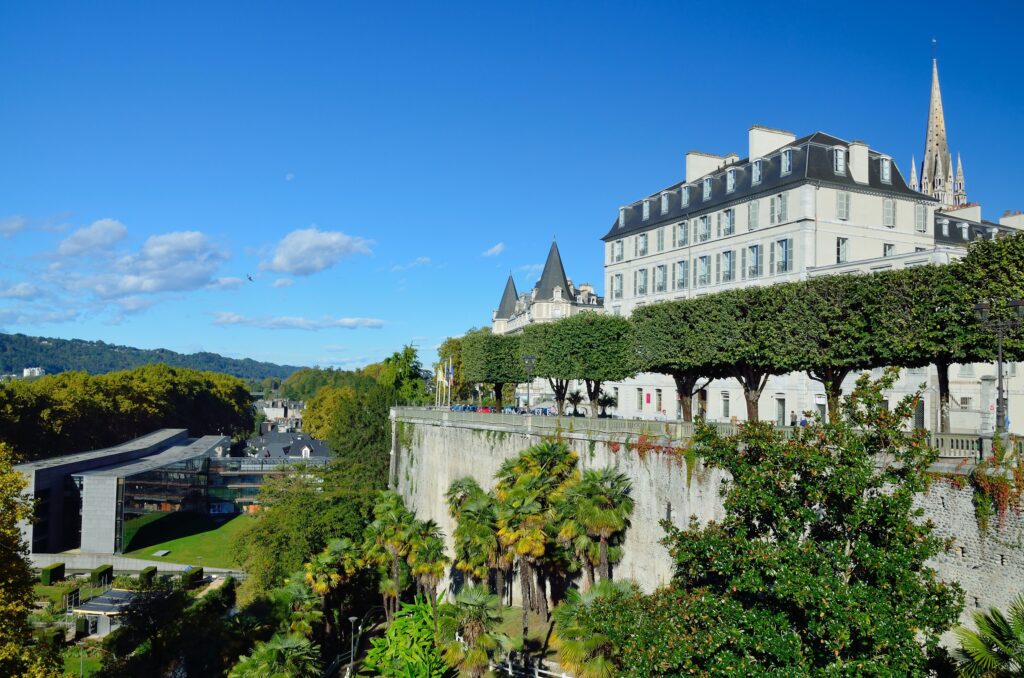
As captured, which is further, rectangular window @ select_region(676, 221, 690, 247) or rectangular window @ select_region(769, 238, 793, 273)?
rectangular window @ select_region(676, 221, 690, 247)

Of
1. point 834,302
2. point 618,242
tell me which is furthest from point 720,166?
point 834,302

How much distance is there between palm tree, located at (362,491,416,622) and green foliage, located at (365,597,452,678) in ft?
20.6

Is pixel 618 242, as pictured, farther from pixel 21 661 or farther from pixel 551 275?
pixel 21 661

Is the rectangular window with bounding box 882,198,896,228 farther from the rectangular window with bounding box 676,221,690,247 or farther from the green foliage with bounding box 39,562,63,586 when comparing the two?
the green foliage with bounding box 39,562,63,586

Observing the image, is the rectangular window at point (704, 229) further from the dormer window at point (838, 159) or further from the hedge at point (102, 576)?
the hedge at point (102, 576)

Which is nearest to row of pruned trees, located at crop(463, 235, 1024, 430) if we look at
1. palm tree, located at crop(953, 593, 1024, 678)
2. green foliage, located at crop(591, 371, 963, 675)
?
green foliage, located at crop(591, 371, 963, 675)

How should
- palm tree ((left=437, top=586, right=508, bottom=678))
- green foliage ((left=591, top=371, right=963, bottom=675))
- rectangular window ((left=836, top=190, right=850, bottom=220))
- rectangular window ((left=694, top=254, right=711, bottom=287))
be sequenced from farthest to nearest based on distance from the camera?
rectangular window ((left=694, top=254, right=711, bottom=287)) < rectangular window ((left=836, top=190, right=850, bottom=220)) < palm tree ((left=437, top=586, right=508, bottom=678)) < green foliage ((left=591, top=371, right=963, bottom=675))

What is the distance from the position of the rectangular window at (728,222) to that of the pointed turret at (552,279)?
53692 millimetres

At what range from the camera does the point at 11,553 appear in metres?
19.8

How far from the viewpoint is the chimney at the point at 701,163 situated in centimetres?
5953

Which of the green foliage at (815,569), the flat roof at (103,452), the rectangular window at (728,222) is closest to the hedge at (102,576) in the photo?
the flat roof at (103,452)

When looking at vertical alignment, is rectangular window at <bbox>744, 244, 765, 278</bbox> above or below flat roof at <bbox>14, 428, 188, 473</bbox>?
above

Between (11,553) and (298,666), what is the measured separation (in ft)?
35.3

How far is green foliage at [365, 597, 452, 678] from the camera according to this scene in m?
24.2
